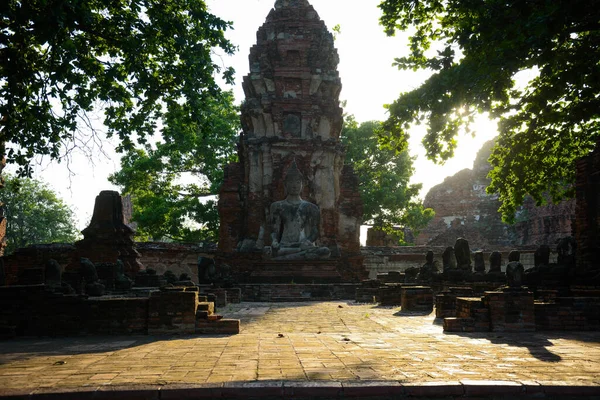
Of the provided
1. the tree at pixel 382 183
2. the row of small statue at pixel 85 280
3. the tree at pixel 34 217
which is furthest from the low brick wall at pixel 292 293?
the tree at pixel 34 217

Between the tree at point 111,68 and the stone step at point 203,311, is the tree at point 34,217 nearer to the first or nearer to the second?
the tree at point 111,68

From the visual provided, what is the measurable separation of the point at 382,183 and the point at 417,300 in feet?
67.0

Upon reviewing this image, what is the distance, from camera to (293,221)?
64.8 feet

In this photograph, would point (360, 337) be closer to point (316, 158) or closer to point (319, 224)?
point (319, 224)

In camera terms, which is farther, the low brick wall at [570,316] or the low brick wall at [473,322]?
the low brick wall at [570,316]

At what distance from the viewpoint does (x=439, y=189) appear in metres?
44.2

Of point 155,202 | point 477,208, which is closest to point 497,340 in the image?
point 155,202

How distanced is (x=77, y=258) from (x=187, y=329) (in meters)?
12.5

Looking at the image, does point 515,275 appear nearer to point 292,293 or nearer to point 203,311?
point 203,311

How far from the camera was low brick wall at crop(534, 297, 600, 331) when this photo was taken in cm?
788

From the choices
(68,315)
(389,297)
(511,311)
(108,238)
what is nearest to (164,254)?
(108,238)

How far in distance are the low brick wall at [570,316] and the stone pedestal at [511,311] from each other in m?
0.24

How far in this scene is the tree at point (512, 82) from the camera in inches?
360

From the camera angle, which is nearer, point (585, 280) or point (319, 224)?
point (585, 280)
